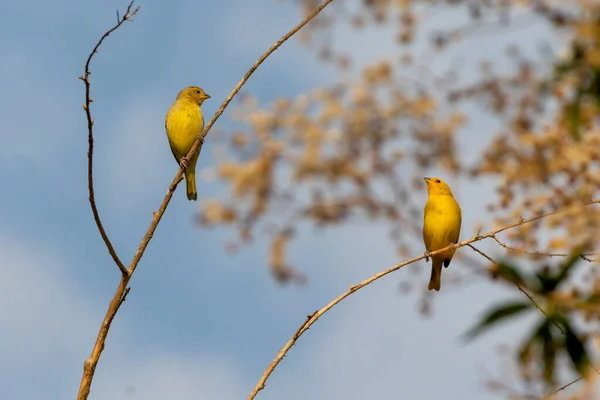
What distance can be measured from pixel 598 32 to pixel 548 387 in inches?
36.7

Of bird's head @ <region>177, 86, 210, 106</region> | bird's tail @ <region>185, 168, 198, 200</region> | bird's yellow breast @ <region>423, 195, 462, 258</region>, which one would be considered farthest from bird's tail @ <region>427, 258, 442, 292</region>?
bird's head @ <region>177, 86, 210, 106</region>

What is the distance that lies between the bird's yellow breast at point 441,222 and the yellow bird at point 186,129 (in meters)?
2.95

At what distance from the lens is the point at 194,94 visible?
34.1 feet

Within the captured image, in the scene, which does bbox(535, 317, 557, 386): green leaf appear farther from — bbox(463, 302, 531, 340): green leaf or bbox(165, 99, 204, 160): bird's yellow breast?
bbox(165, 99, 204, 160): bird's yellow breast

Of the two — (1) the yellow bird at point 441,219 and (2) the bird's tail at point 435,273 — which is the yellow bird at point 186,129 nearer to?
(1) the yellow bird at point 441,219

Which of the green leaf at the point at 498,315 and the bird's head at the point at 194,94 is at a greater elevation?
the bird's head at the point at 194,94

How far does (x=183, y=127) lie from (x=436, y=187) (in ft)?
10.6

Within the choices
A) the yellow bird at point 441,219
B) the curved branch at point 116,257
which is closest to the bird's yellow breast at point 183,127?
the yellow bird at point 441,219

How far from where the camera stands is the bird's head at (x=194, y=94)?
33.9ft

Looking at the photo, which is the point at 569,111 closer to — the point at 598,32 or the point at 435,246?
the point at 598,32

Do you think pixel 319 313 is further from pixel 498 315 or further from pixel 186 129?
pixel 186 129

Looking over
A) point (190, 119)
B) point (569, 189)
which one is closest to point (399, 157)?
point (569, 189)

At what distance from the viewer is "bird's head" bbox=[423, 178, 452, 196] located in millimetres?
8312

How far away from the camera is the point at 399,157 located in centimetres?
382
